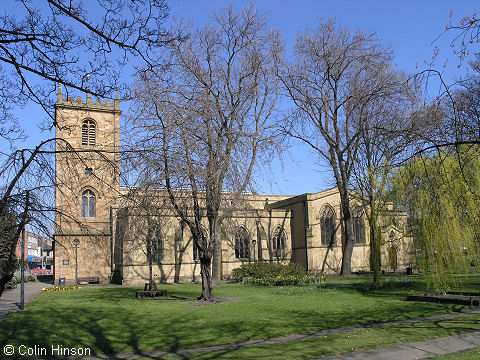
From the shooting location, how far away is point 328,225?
42.9 metres

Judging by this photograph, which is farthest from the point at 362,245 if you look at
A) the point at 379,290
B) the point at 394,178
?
the point at 394,178

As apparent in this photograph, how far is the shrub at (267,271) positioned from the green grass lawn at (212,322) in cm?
1071

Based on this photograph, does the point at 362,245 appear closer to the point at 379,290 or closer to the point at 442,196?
the point at 379,290

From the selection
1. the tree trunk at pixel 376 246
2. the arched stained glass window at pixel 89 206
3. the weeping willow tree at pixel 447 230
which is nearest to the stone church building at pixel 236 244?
the arched stained glass window at pixel 89 206

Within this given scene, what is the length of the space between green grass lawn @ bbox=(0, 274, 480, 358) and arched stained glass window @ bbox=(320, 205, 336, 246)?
69.8ft

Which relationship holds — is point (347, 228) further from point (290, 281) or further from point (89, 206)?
point (89, 206)

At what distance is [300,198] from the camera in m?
43.2

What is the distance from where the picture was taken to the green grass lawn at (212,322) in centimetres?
1078

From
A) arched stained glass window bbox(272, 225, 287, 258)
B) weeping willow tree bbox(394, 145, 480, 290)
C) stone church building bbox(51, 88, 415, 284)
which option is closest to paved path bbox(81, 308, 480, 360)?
weeping willow tree bbox(394, 145, 480, 290)

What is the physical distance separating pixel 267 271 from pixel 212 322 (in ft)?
62.0

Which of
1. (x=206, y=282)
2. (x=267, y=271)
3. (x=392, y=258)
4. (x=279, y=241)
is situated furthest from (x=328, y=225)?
(x=206, y=282)

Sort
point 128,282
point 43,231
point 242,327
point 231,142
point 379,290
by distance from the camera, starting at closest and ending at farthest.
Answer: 1. point 43,231
2. point 242,327
3. point 231,142
4. point 379,290
5. point 128,282

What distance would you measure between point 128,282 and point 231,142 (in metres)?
20.9

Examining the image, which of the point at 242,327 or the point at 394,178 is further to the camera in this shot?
the point at 394,178
